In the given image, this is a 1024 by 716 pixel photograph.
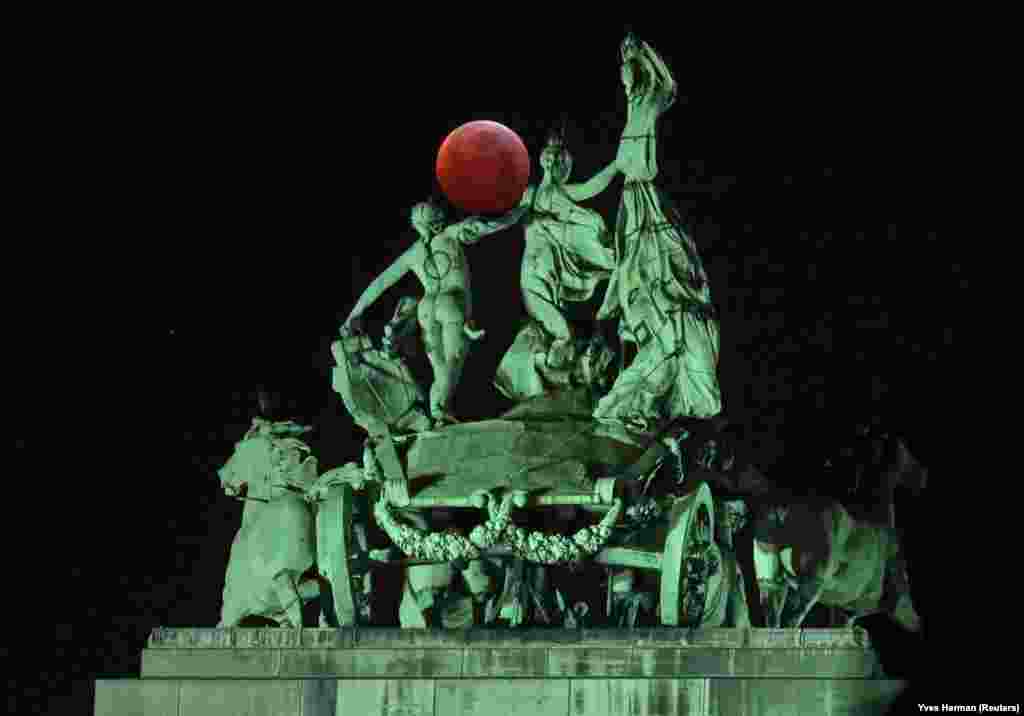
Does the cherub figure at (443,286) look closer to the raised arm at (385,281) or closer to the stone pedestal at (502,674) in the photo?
the raised arm at (385,281)

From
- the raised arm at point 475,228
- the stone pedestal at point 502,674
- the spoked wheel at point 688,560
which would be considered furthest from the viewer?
the raised arm at point 475,228

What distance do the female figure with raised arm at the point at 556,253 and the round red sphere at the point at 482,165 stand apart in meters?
0.36

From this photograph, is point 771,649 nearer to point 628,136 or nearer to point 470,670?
point 470,670

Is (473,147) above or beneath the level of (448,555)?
above

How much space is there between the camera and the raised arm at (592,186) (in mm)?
25969

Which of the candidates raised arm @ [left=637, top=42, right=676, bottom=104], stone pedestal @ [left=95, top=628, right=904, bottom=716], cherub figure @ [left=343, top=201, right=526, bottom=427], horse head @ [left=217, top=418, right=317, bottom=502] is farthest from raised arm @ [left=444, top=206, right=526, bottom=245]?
stone pedestal @ [left=95, top=628, right=904, bottom=716]

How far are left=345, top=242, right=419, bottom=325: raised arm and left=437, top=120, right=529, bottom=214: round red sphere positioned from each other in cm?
82

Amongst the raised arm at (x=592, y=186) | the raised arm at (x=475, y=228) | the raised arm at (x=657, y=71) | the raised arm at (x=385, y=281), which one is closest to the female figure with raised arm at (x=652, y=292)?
the raised arm at (x=657, y=71)

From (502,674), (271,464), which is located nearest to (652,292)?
(502,674)

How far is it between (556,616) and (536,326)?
2.33 m

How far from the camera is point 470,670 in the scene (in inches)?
982

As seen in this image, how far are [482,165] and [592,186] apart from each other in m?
0.95

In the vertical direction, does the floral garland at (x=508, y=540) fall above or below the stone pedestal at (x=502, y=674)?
above

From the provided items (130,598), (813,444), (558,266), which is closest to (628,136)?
(558,266)
